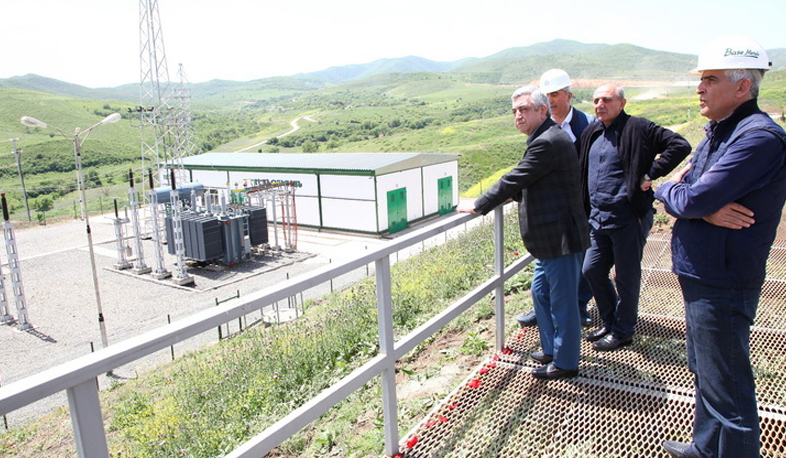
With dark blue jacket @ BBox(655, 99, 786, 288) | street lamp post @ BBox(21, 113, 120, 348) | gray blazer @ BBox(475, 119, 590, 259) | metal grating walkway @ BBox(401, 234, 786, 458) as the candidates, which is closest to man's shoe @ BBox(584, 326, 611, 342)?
metal grating walkway @ BBox(401, 234, 786, 458)

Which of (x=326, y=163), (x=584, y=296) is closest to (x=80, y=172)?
(x=326, y=163)

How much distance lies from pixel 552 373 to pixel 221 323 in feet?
7.63

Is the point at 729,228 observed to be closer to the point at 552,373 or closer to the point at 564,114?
the point at 552,373

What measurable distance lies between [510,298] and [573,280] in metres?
2.19

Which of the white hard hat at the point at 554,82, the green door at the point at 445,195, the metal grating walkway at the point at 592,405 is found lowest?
the green door at the point at 445,195

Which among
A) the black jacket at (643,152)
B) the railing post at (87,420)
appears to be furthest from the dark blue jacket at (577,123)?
the railing post at (87,420)

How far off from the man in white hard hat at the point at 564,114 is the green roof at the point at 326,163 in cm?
1916

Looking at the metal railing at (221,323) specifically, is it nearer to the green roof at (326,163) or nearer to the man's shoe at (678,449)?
the man's shoe at (678,449)

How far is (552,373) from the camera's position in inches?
134

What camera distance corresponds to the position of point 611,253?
12.7 feet

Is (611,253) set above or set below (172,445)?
above

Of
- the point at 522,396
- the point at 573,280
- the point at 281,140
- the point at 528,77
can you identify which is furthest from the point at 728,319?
the point at 528,77

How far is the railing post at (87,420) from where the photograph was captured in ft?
4.61

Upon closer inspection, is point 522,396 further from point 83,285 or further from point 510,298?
point 83,285
